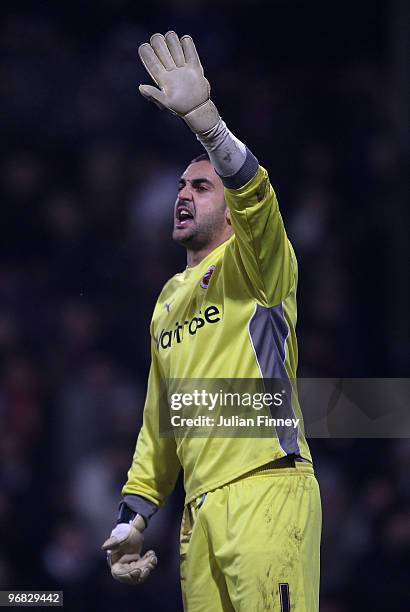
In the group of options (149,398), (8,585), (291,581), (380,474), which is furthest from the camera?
(380,474)

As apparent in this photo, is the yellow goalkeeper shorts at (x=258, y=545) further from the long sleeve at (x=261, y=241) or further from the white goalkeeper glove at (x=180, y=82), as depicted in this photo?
the white goalkeeper glove at (x=180, y=82)

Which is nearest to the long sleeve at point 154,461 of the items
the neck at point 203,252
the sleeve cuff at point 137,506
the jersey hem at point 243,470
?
the sleeve cuff at point 137,506

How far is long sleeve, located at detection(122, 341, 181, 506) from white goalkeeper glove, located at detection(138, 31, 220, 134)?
0.86 meters

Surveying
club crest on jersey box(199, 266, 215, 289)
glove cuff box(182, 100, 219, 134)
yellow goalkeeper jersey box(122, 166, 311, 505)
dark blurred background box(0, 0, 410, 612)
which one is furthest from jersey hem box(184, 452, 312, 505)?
dark blurred background box(0, 0, 410, 612)

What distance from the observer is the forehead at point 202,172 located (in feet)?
9.91

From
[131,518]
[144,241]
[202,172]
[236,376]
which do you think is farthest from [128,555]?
[144,241]

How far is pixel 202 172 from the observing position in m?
3.03

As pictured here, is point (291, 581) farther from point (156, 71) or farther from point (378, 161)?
point (378, 161)

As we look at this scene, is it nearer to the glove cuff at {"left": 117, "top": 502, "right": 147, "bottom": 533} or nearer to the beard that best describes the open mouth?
the beard

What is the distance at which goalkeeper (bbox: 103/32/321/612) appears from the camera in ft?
8.04

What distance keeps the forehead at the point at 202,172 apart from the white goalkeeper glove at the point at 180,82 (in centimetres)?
53

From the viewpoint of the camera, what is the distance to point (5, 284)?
13.9 ft

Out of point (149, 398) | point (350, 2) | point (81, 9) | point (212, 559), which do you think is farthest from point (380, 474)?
point (81, 9)

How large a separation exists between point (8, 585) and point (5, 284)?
1.29 metres
